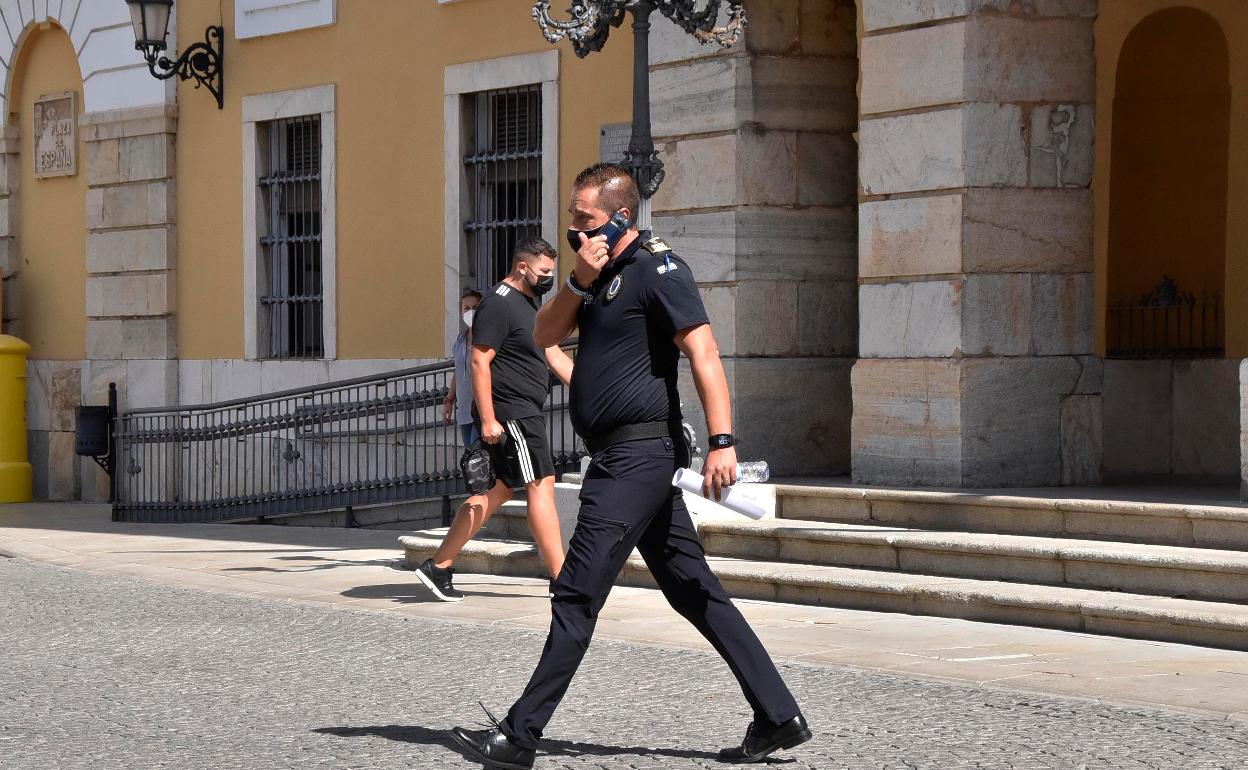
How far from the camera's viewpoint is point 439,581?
11.1 metres

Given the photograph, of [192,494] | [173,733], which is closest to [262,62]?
[192,494]

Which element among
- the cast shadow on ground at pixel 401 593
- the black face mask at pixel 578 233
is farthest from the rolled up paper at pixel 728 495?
the cast shadow on ground at pixel 401 593

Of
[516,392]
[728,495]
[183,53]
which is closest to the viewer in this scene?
[728,495]

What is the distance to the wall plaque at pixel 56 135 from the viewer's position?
22.2 m

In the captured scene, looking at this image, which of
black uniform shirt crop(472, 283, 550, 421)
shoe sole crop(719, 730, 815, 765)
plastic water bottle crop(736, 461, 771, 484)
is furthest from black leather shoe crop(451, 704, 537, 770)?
black uniform shirt crop(472, 283, 550, 421)

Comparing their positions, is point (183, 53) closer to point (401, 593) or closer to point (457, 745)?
point (401, 593)

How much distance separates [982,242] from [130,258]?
450 inches

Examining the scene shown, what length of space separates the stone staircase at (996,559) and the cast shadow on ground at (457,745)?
3.08 meters

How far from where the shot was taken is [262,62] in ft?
63.8

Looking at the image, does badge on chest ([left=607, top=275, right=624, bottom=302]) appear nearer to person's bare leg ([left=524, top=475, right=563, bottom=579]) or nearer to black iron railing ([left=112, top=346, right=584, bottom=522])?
person's bare leg ([left=524, top=475, right=563, bottom=579])

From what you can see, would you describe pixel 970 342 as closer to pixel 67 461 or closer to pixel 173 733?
pixel 173 733

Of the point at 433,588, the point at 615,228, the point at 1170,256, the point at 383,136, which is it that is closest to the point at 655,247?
the point at 615,228

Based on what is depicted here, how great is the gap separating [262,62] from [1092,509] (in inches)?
442

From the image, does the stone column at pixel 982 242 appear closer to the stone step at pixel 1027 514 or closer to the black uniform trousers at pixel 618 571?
the stone step at pixel 1027 514
